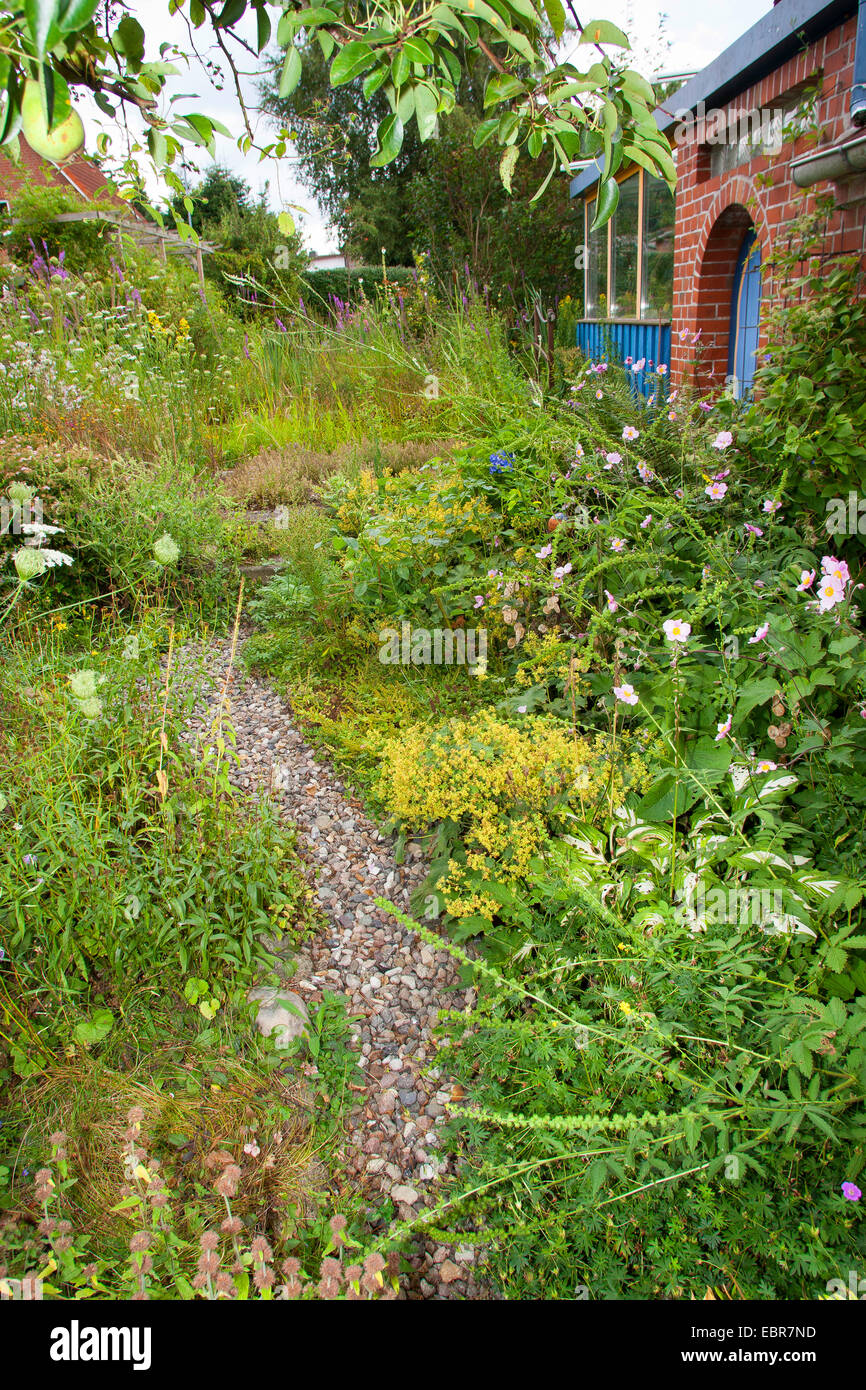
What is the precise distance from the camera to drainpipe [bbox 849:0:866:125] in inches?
126

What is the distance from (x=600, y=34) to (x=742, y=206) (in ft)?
16.2

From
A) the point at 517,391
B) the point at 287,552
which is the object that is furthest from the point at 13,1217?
the point at 517,391

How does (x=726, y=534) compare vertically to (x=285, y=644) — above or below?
above

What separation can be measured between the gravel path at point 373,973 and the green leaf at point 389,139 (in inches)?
74.7

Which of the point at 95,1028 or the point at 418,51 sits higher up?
the point at 418,51

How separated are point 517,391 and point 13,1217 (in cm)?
518

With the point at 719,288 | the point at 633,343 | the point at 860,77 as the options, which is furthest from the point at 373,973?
the point at 633,343

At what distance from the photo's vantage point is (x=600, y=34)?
1.03 m

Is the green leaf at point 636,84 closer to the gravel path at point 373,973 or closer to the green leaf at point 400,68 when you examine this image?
the green leaf at point 400,68

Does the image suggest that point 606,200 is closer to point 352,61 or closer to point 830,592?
point 352,61

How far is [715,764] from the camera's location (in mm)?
2162

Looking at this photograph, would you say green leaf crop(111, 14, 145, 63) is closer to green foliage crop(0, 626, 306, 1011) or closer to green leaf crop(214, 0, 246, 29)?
green leaf crop(214, 0, 246, 29)

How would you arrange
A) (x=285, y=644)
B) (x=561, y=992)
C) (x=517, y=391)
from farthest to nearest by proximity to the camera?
(x=517, y=391) → (x=285, y=644) → (x=561, y=992)
